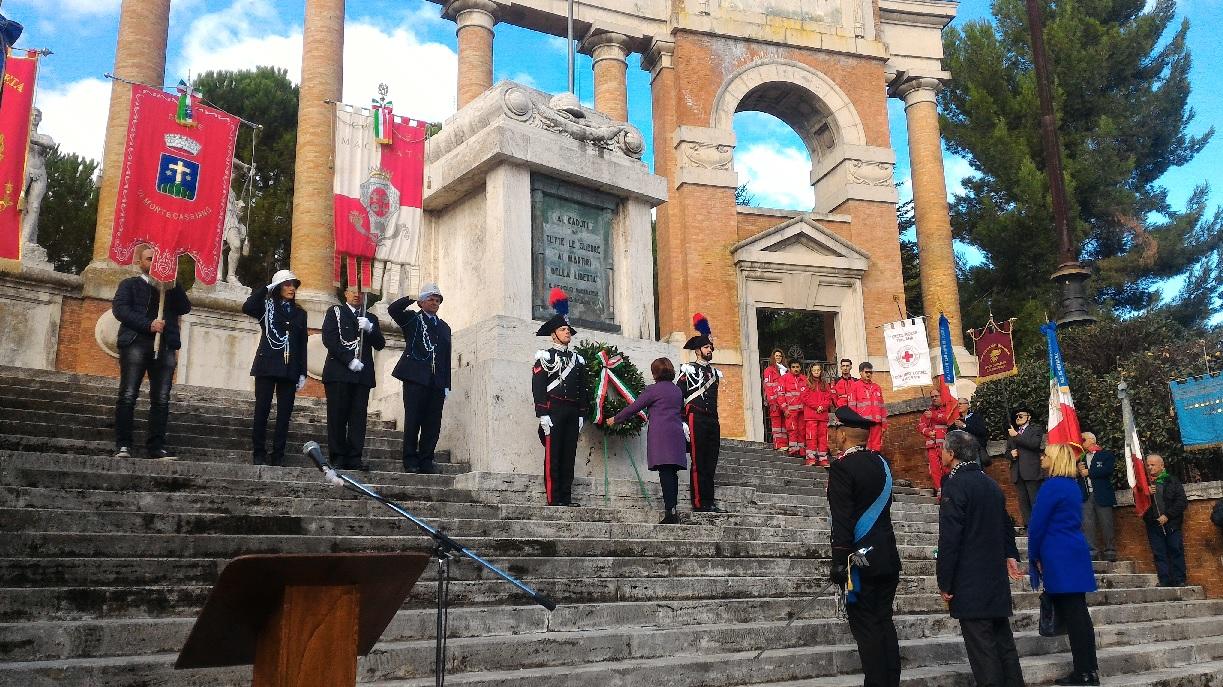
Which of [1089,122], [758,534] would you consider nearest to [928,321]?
[1089,122]

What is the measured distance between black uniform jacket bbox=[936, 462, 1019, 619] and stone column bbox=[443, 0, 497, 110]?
1753cm

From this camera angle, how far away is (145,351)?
7855 millimetres

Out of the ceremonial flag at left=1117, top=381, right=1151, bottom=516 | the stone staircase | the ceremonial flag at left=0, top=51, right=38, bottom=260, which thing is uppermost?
the ceremonial flag at left=0, top=51, right=38, bottom=260

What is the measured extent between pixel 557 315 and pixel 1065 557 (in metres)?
4.56

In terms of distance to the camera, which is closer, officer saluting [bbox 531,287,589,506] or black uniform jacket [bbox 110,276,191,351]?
black uniform jacket [bbox 110,276,191,351]

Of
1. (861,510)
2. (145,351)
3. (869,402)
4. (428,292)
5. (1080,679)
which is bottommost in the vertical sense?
(1080,679)

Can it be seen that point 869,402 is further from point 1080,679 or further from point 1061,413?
point 1080,679

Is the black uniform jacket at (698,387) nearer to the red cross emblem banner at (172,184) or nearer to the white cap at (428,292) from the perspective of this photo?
the white cap at (428,292)

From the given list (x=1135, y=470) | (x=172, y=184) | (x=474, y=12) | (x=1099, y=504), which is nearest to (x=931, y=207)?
(x=474, y=12)

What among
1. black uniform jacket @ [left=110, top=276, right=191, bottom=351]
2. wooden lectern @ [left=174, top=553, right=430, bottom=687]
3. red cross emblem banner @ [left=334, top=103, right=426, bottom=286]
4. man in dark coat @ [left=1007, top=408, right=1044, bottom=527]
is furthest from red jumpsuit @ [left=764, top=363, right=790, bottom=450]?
wooden lectern @ [left=174, top=553, right=430, bottom=687]

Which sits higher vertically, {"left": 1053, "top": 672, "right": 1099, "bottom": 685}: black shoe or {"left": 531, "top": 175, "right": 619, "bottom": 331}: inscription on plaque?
{"left": 531, "top": 175, "right": 619, "bottom": 331}: inscription on plaque

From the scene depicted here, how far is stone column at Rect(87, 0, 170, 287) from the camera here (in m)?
16.9

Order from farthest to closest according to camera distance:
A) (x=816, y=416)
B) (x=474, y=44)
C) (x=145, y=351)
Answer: (x=474, y=44), (x=816, y=416), (x=145, y=351)

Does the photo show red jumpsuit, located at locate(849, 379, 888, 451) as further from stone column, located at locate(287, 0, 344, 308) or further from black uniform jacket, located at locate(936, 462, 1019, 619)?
stone column, located at locate(287, 0, 344, 308)
